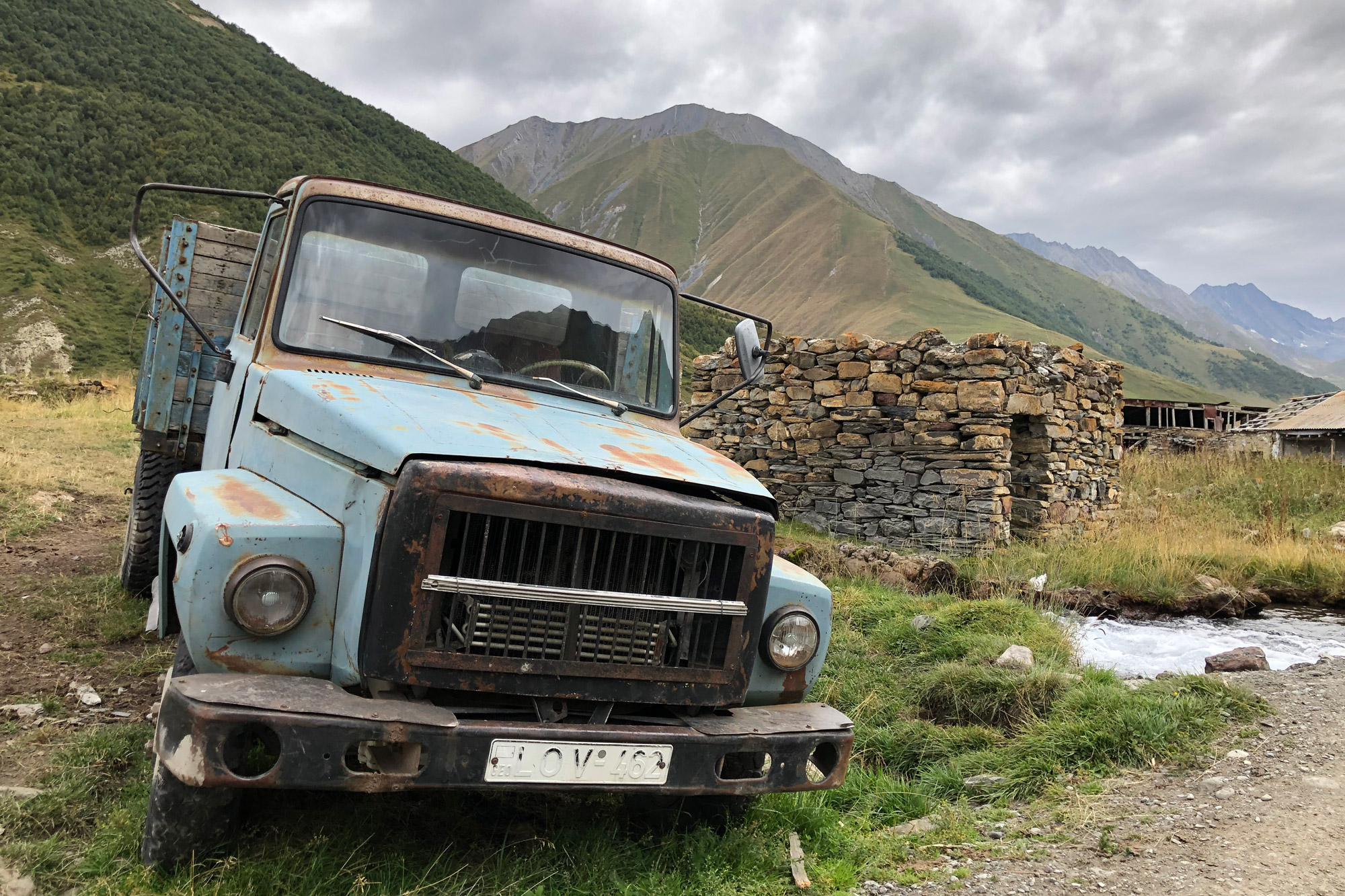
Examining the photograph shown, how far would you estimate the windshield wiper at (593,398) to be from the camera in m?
3.76

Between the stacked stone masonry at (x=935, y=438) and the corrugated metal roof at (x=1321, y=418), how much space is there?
1312cm

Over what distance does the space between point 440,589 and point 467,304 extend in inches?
66.0

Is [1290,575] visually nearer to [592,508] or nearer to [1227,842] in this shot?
[1227,842]

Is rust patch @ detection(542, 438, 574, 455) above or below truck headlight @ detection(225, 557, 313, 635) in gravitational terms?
above

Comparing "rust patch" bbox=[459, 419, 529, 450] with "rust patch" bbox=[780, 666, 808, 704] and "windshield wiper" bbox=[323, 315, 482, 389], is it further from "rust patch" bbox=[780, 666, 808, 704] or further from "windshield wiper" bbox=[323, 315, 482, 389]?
"rust patch" bbox=[780, 666, 808, 704]

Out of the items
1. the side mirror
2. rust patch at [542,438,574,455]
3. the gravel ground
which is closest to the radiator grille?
rust patch at [542,438,574,455]

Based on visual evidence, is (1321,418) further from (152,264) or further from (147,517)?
(152,264)

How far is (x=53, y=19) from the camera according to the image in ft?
166

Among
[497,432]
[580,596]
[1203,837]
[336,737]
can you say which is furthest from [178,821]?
[1203,837]

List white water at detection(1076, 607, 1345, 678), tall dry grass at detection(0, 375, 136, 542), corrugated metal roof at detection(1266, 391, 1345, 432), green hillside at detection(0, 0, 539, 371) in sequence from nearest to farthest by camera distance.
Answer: white water at detection(1076, 607, 1345, 678) → tall dry grass at detection(0, 375, 136, 542) → corrugated metal roof at detection(1266, 391, 1345, 432) → green hillside at detection(0, 0, 539, 371)

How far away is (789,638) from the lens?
3.01m

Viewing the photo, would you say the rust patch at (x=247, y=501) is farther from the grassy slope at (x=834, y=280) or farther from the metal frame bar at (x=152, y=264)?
the grassy slope at (x=834, y=280)

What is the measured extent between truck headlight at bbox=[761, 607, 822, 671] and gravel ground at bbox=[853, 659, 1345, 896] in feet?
2.54

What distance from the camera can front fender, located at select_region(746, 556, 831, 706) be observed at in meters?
3.02
